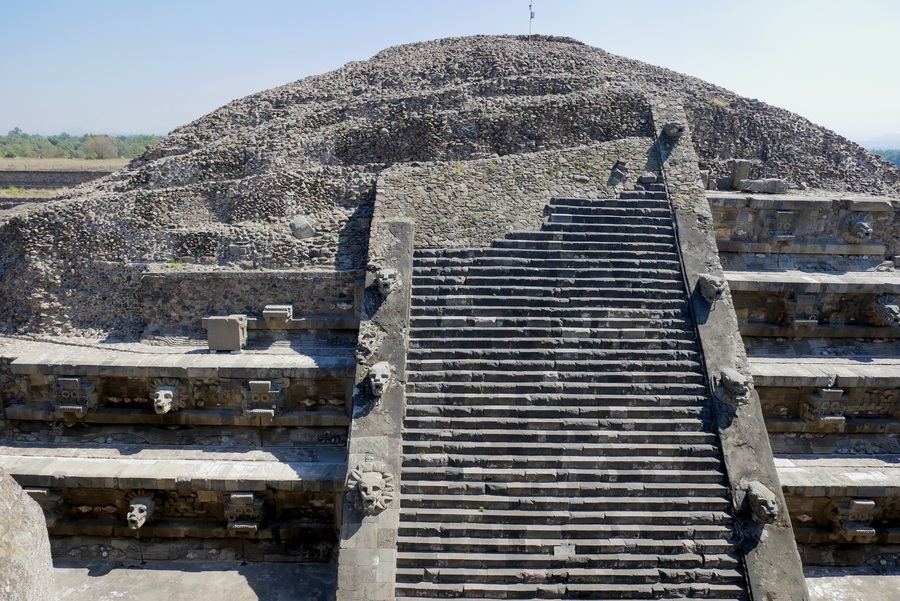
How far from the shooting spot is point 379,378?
25.3 feet

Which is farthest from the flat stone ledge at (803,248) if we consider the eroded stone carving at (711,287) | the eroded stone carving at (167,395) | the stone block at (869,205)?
the eroded stone carving at (167,395)

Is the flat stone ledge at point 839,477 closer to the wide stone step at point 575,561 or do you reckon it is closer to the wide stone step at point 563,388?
the wide stone step at point 563,388

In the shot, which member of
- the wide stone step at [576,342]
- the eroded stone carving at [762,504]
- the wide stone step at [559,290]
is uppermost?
the wide stone step at [559,290]

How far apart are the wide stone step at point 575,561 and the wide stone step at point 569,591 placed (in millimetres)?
226

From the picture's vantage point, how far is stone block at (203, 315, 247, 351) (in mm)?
9469

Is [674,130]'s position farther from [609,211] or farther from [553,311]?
[553,311]

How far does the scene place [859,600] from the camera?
7406 mm

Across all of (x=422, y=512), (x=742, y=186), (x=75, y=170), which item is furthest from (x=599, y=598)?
(x=75, y=170)

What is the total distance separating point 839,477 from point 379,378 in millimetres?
6922

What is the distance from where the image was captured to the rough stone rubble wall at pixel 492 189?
1012 centimetres

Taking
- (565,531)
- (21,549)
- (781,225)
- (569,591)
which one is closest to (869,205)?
(781,225)

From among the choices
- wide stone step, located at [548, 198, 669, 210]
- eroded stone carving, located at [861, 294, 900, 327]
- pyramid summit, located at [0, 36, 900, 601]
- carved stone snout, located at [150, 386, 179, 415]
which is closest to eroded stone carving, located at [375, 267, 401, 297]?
pyramid summit, located at [0, 36, 900, 601]

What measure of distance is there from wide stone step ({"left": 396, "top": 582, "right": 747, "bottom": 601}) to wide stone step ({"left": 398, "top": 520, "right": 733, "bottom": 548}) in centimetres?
54

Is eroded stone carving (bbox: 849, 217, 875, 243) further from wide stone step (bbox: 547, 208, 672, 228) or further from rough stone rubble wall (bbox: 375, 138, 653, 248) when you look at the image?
rough stone rubble wall (bbox: 375, 138, 653, 248)
